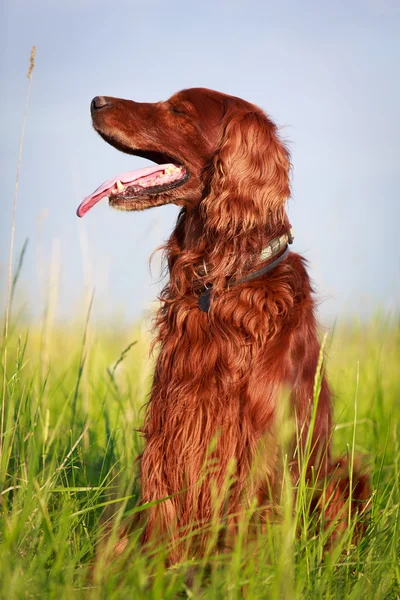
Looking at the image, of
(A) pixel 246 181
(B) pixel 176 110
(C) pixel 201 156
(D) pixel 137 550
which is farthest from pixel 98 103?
(D) pixel 137 550

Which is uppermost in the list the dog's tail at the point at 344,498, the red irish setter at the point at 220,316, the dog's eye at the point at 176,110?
the dog's eye at the point at 176,110

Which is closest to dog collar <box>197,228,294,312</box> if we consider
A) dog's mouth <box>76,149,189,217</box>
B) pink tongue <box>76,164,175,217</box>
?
dog's mouth <box>76,149,189,217</box>

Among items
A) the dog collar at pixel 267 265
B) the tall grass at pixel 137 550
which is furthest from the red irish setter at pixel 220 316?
the tall grass at pixel 137 550

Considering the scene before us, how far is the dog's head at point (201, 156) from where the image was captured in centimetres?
263

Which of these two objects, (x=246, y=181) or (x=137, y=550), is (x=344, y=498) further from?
(x=246, y=181)

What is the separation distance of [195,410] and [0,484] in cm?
69

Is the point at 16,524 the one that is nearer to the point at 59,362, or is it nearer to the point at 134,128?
the point at 134,128

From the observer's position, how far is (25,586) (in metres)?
1.78

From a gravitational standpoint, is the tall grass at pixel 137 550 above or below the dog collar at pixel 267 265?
below

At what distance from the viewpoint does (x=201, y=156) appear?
279 centimetres

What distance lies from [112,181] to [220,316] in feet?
2.38

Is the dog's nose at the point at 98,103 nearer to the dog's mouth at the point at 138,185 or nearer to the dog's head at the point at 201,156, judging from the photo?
the dog's head at the point at 201,156

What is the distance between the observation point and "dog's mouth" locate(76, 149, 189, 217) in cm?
273

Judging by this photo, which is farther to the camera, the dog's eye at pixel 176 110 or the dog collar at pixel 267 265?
the dog's eye at pixel 176 110
